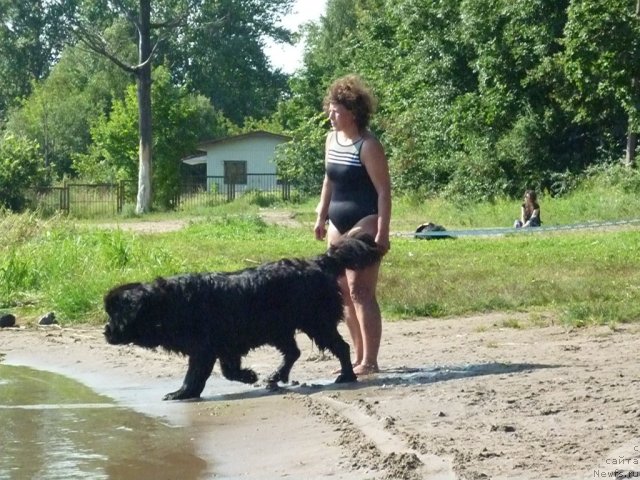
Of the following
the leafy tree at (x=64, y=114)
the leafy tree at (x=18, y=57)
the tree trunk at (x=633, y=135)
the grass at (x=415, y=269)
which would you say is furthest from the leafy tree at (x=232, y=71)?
the grass at (x=415, y=269)

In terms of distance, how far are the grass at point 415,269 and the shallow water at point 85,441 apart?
380 cm

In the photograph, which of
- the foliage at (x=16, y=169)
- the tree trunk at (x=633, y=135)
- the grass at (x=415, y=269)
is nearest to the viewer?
the grass at (x=415, y=269)

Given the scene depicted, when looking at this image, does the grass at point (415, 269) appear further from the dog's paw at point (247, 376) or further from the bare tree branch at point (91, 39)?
the bare tree branch at point (91, 39)

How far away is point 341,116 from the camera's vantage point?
8.78 meters

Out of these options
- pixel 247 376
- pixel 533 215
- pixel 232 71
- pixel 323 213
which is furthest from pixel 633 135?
pixel 232 71

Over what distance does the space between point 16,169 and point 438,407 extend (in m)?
41.1

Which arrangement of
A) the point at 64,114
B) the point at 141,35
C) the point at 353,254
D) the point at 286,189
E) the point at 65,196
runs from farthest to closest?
the point at 64,114
the point at 286,189
the point at 65,196
the point at 141,35
the point at 353,254

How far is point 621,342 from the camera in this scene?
9.44 meters

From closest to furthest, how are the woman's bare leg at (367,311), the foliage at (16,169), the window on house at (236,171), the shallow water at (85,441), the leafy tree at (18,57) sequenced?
1. the shallow water at (85,441)
2. the woman's bare leg at (367,311)
3. the foliage at (16,169)
4. the leafy tree at (18,57)
5. the window on house at (236,171)

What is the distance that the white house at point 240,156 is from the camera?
213 ft

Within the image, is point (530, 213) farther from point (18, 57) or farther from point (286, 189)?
point (18, 57)

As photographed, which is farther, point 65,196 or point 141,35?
point 65,196

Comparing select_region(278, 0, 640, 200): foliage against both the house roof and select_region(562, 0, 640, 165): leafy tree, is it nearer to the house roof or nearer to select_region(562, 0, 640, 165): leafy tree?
select_region(562, 0, 640, 165): leafy tree

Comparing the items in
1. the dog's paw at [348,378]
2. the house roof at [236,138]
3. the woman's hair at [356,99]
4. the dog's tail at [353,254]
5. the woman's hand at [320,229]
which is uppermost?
the house roof at [236,138]
